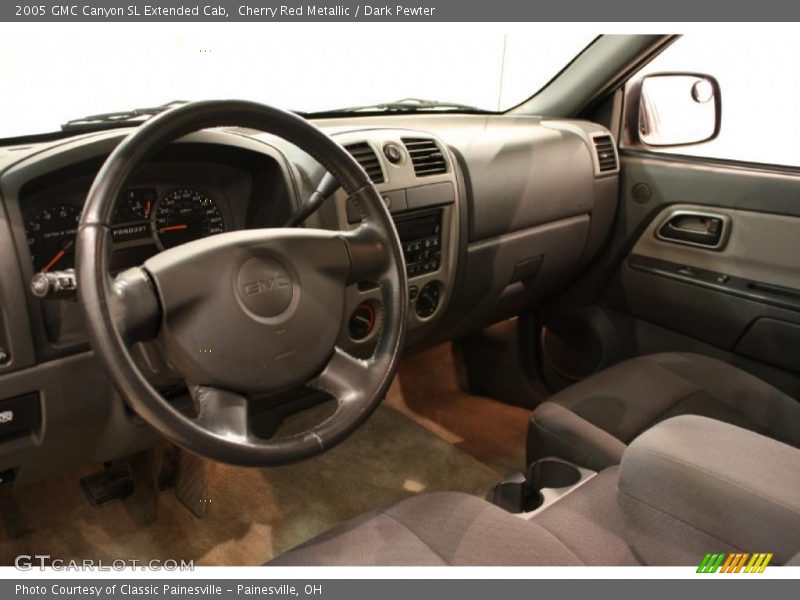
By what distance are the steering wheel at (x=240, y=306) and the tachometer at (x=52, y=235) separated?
0.26 metres

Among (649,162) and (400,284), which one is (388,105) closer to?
(649,162)

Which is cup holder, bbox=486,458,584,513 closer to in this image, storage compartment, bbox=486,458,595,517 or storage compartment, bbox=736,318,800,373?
storage compartment, bbox=486,458,595,517

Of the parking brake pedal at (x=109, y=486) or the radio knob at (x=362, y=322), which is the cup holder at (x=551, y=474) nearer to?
the radio knob at (x=362, y=322)

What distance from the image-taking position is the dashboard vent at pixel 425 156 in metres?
1.53

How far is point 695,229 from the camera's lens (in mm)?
1865

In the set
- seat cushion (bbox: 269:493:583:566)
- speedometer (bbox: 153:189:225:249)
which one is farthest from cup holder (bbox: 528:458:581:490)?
speedometer (bbox: 153:189:225:249)

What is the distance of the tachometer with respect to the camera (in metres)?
1.02

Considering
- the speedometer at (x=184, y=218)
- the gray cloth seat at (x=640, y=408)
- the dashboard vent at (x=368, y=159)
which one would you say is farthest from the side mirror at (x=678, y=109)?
the speedometer at (x=184, y=218)

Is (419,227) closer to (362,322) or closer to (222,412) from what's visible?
(362,322)

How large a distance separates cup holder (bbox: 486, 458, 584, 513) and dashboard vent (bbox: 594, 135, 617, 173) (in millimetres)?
998

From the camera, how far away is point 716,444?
0.99 metres

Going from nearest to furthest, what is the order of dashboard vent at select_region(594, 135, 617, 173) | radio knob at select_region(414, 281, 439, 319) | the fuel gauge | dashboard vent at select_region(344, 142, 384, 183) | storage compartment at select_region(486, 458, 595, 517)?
1. the fuel gauge
2. storage compartment at select_region(486, 458, 595, 517)
3. dashboard vent at select_region(344, 142, 384, 183)
4. radio knob at select_region(414, 281, 439, 319)
5. dashboard vent at select_region(594, 135, 617, 173)

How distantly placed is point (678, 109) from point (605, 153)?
353mm

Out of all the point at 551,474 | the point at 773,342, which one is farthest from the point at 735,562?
the point at 773,342
